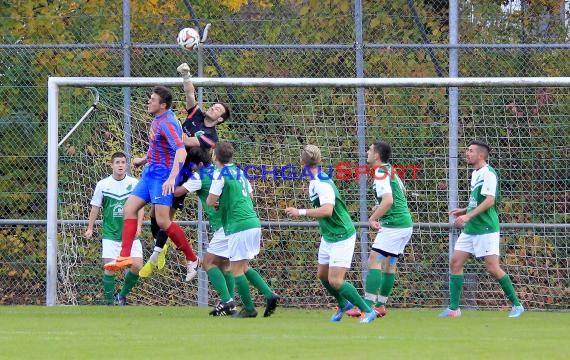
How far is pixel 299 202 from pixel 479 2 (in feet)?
10.9

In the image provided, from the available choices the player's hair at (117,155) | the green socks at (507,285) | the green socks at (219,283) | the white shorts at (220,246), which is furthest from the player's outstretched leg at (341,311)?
the player's hair at (117,155)

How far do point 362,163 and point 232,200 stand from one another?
2806 millimetres

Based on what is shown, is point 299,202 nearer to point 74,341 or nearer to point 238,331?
point 238,331

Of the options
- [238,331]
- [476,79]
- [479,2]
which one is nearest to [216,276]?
[238,331]

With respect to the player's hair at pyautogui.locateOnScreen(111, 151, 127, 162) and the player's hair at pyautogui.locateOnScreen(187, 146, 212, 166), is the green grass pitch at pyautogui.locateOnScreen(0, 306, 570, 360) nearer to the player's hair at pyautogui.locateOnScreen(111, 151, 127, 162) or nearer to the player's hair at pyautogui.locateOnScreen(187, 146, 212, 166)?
the player's hair at pyautogui.locateOnScreen(187, 146, 212, 166)

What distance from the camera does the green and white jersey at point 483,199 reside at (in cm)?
1185

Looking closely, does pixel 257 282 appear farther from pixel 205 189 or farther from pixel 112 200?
pixel 112 200

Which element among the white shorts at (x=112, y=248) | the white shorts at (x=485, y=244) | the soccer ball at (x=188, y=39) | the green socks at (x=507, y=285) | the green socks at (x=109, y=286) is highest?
the soccer ball at (x=188, y=39)

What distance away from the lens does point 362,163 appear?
1349 cm

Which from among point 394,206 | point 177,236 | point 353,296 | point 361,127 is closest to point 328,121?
point 361,127

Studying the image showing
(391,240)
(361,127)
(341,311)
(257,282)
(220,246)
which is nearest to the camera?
(257,282)

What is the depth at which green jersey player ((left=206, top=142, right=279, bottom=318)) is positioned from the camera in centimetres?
1098

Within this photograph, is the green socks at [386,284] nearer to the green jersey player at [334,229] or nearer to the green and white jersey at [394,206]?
the green and white jersey at [394,206]

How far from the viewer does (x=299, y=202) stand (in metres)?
13.8
